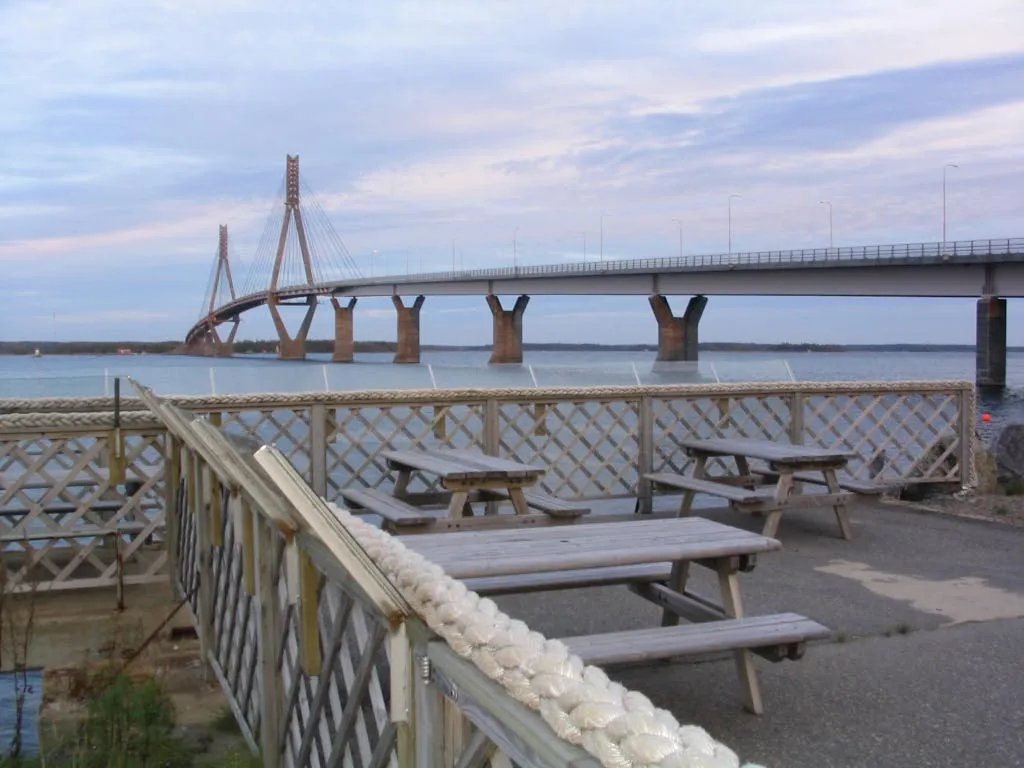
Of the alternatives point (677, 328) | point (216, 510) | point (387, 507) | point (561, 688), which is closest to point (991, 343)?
point (677, 328)

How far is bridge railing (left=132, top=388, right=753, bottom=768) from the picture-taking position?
954 millimetres

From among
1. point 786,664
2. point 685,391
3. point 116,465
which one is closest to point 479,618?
point 786,664

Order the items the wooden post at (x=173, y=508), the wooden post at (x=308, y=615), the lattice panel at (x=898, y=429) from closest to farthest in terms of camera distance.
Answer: the wooden post at (x=308, y=615) → the wooden post at (x=173, y=508) → the lattice panel at (x=898, y=429)

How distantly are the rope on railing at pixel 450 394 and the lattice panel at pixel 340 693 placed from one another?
3428 mm

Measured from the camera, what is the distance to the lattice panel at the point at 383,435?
20.7 feet

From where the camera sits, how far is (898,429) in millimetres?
7801

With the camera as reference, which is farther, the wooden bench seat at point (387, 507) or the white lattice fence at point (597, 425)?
the white lattice fence at point (597, 425)

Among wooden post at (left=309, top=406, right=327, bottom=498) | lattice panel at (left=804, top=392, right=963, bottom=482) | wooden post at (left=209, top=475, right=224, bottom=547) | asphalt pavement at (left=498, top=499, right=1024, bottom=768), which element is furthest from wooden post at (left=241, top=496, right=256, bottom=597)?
lattice panel at (left=804, top=392, right=963, bottom=482)

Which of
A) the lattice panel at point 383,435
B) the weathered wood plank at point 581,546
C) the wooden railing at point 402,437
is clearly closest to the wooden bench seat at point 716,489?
the wooden railing at point 402,437

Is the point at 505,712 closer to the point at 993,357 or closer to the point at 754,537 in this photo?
the point at 754,537

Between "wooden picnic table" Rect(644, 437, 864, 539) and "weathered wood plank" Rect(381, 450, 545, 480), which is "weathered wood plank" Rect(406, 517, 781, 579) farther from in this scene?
"wooden picnic table" Rect(644, 437, 864, 539)

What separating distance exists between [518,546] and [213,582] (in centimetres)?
104

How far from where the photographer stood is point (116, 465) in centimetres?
423

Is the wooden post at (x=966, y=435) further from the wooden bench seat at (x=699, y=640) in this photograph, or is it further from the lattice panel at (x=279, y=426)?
the wooden bench seat at (x=699, y=640)
